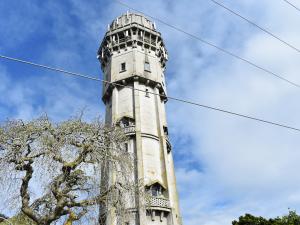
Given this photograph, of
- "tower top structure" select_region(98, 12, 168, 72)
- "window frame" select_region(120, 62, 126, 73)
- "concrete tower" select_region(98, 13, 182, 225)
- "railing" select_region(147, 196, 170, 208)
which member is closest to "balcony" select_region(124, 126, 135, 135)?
"concrete tower" select_region(98, 13, 182, 225)

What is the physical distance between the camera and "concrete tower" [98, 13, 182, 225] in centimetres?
3373

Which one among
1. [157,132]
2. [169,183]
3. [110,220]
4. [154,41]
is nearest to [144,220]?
[169,183]

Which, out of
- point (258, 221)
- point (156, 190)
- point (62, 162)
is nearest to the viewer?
point (62, 162)

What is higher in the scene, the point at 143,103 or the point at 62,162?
the point at 143,103

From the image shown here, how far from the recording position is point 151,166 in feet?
116

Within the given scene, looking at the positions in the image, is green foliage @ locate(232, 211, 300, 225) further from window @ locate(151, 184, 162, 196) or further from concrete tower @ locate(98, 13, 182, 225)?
window @ locate(151, 184, 162, 196)

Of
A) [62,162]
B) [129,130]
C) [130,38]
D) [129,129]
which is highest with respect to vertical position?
[130,38]

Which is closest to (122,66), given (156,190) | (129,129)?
(129,129)

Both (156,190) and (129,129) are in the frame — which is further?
(129,129)

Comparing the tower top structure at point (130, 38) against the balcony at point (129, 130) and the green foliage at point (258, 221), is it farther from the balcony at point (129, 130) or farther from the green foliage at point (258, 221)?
the green foliage at point (258, 221)

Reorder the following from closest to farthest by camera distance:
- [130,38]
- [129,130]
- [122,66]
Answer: [129,130], [122,66], [130,38]

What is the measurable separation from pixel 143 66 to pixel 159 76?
238 cm

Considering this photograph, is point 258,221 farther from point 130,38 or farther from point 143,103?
point 130,38

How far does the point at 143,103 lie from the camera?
3981 centimetres
